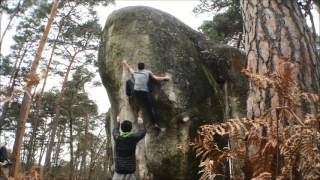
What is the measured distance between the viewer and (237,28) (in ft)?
59.4

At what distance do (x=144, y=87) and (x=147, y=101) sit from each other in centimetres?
55

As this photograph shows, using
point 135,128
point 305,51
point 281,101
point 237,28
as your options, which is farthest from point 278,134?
point 237,28

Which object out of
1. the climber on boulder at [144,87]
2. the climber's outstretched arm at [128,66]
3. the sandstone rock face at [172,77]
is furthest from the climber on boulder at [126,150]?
the climber's outstretched arm at [128,66]

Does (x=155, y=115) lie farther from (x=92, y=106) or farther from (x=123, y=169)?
(x=92, y=106)

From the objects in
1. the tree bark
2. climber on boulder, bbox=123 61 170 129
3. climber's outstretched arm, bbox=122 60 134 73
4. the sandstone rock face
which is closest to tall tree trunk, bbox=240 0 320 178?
the tree bark

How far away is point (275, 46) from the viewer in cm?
299

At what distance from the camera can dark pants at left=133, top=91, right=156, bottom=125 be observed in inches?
426

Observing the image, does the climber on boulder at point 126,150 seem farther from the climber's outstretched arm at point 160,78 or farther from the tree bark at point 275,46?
the tree bark at point 275,46

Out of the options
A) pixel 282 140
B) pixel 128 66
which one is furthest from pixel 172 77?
pixel 282 140

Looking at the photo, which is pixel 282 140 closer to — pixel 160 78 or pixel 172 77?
pixel 160 78

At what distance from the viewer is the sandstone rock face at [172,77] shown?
11.3 meters

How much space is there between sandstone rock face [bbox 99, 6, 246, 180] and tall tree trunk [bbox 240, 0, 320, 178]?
27.1 feet

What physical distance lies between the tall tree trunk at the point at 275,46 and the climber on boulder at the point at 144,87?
7.28 m

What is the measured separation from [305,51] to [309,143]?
126cm
